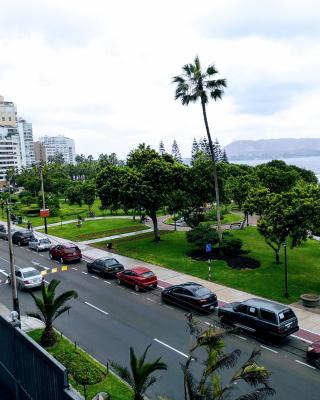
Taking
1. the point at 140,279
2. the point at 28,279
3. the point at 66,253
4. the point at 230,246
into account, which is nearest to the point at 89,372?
the point at 140,279

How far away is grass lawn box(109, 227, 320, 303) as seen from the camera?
2739cm

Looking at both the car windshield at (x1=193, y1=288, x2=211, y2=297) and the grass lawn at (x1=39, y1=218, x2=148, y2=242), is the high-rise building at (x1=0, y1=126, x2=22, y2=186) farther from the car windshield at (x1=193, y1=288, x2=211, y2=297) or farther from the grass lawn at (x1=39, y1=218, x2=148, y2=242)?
the car windshield at (x1=193, y1=288, x2=211, y2=297)

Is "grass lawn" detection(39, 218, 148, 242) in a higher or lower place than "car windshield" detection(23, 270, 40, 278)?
higher

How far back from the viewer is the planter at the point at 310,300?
23819mm

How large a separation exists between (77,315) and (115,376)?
27.7 feet

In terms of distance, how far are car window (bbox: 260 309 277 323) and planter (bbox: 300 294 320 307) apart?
530 cm

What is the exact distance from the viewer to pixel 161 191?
42281 millimetres

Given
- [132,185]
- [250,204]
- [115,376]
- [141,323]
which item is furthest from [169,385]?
[132,185]

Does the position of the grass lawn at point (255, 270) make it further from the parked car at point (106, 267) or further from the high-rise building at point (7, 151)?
the high-rise building at point (7, 151)

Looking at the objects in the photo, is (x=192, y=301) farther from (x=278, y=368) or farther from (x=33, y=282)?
(x=33, y=282)

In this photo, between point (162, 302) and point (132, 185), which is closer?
point (162, 302)

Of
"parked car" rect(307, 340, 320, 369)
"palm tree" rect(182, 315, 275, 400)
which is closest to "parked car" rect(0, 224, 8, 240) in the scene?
"parked car" rect(307, 340, 320, 369)

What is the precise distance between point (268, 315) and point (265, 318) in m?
0.24

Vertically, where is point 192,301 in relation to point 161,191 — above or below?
below
